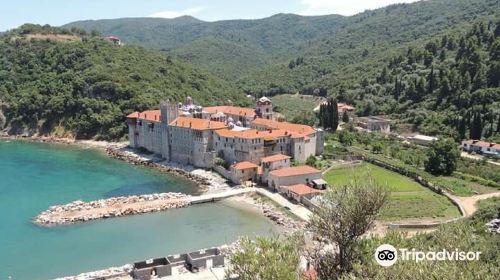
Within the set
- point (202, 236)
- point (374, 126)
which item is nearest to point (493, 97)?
point (374, 126)

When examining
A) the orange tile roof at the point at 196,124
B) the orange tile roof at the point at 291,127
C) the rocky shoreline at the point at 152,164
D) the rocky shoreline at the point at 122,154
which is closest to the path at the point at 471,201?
the orange tile roof at the point at 291,127

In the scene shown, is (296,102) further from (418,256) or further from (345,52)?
(418,256)

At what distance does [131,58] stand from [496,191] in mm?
63380

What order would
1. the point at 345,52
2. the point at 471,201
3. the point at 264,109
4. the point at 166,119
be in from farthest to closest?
1. the point at 345,52
2. the point at 264,109
3. the point at 166,119
4. the point at 471,201

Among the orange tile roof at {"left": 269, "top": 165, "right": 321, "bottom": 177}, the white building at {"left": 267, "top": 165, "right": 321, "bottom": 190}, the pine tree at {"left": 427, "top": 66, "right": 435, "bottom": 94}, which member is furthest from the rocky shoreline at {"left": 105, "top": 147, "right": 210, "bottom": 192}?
the pine tree at {"left": 427, "top": 66, "right": 435, "bottom": 94}

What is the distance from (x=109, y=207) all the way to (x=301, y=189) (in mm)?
14664

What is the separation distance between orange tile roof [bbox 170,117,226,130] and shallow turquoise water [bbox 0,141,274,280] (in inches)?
222

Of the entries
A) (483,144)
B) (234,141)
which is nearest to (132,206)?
(234,141)

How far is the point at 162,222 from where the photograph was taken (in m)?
36.8

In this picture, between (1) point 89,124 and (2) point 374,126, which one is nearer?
(2) point 374,126

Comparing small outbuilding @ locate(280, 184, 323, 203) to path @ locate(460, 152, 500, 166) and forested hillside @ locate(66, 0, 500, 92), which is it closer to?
→ path @ locate(460, 152, 500, 166)

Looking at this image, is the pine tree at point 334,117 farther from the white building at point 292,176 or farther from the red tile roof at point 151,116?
the white building at point 292,176

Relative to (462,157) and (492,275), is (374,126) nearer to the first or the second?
(462,157)

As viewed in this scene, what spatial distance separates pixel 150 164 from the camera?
54.2 meters
